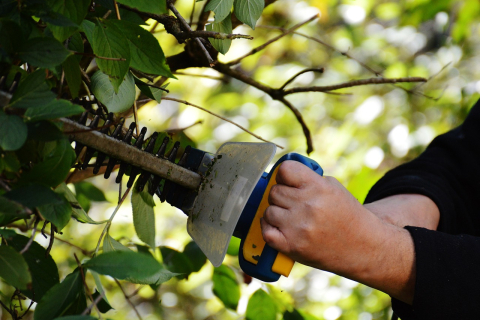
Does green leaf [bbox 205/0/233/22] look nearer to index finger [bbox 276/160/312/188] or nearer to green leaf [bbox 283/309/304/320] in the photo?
index finger [bbox 276/160/312/188]

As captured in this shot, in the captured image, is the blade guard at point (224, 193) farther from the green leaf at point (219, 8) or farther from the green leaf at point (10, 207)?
the green leaf at point (10, 207)

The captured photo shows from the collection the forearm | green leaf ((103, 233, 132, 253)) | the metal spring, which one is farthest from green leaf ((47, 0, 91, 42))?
the forearm

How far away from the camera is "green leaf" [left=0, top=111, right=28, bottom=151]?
0.32 meters

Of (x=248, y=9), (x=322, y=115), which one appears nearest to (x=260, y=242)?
(x=248, y=9)

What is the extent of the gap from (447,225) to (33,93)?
0.92 meters

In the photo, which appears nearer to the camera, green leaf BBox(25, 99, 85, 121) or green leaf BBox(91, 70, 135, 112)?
green leaf BBox(25, 99, 85, 121)

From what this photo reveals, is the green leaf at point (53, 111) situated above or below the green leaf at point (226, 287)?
above

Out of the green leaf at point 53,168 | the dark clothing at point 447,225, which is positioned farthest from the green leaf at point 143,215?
the dark clothing at point 447,225

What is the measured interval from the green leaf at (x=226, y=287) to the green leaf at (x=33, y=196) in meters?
0.55

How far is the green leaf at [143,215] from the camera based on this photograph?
61 centimetres

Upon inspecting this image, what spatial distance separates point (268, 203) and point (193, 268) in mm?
285

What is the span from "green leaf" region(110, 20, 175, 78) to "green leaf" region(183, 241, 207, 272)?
472 millimetres

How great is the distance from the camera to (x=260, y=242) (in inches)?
25.0

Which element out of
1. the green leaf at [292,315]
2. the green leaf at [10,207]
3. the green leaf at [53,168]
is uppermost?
the green leaf at [53,168]
